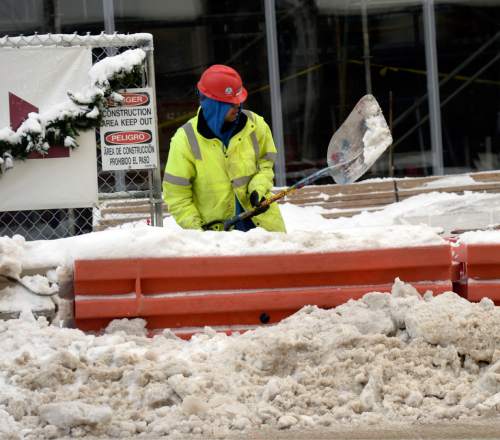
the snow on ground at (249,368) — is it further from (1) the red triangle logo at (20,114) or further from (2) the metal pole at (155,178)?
(2) the metal pole at (155,178)

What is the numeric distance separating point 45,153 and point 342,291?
2891 mm

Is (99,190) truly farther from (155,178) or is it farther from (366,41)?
(366,41)

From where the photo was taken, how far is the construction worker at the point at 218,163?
27.1ft

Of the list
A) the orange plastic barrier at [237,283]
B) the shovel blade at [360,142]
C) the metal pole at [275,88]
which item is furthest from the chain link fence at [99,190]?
the metal pole at [275,88]

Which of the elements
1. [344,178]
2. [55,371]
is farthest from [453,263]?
[55,371]

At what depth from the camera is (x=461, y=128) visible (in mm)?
15312

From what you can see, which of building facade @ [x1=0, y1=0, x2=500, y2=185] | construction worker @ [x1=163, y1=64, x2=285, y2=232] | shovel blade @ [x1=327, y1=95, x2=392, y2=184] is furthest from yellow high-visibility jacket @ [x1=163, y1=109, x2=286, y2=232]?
building facade @ [x1=0, y1=0, x2=500, y2=185]

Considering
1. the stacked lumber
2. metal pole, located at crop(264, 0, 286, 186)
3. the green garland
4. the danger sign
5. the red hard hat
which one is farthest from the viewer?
metal pole, located at crop(264, 0, 286, 186)

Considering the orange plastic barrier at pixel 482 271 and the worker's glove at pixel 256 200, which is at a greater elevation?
the worker's glove at pixel 256 200

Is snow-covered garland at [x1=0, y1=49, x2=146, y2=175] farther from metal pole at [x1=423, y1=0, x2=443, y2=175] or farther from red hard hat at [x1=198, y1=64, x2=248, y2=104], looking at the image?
metal pole at [x1=423, y1=0, x2=443, y2=175]

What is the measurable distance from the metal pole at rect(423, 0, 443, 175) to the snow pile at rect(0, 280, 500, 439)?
871 centimetres

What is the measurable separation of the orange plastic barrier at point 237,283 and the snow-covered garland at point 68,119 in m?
1.98

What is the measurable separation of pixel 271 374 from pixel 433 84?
9.68 meters

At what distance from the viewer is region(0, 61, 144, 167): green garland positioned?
28.6 ft
